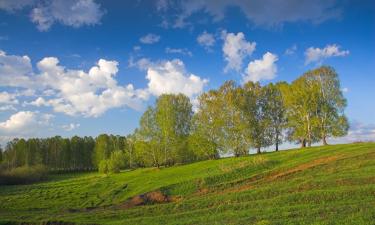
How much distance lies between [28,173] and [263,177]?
2899 inches

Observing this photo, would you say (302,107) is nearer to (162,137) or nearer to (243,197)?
(162,137)

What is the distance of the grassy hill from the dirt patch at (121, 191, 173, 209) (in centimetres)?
12

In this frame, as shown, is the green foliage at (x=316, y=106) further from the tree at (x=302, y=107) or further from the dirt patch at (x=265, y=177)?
the dirt patch at (x=265, y=177)

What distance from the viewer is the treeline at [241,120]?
70812 millimetres

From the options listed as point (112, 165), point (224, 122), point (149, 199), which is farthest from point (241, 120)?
point (112, 165)

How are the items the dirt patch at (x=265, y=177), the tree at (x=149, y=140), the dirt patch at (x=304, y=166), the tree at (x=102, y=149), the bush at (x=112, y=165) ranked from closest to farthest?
the dirt patch at (x=265, y=177)
the dirt patch at (x=304, y=166)
the tree at (x=149, y=140)
the bush at (x=112, y=165)
the tree at (x=102, y=149)

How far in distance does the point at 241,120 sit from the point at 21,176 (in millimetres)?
60194

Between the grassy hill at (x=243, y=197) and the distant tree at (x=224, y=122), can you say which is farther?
the distant tree at (x=224, y=122)

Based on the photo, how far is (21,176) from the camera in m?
89.4

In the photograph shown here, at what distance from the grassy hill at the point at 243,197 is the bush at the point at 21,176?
2505 centimetres

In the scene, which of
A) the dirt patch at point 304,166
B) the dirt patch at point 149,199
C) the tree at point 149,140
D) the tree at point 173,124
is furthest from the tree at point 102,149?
the dirt patch at point 304,166

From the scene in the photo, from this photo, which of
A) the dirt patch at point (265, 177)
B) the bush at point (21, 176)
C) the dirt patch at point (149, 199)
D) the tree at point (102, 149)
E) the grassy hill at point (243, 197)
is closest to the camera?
the grassy hill at point (243, 197)

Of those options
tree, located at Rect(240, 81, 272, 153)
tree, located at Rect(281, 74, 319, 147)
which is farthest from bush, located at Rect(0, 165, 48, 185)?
tree, located at Rect(281, 74, 319, 147)

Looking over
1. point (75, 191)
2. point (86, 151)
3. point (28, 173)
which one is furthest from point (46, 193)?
point (86, 151)
